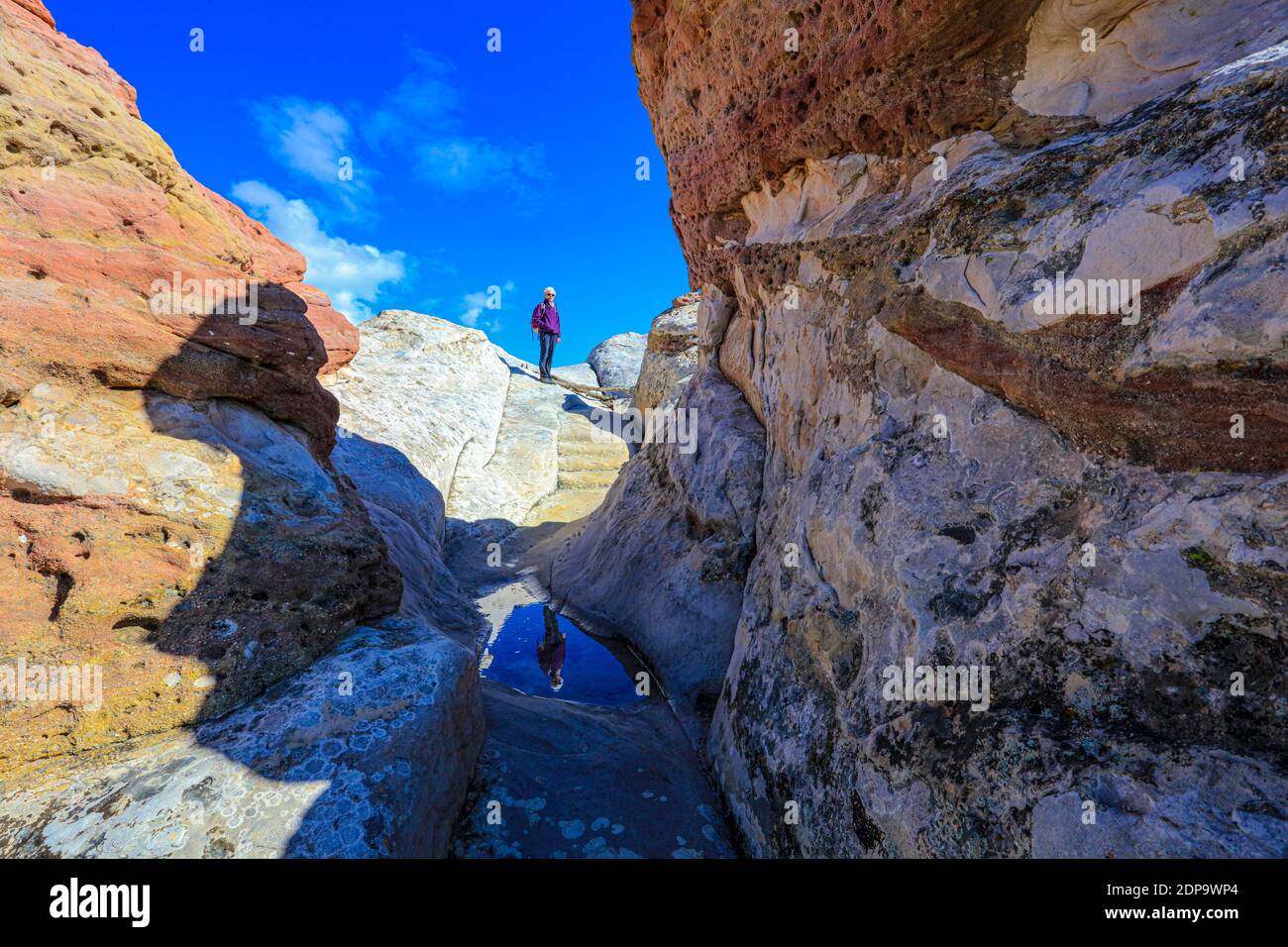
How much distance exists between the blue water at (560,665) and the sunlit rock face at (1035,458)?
1628 mm

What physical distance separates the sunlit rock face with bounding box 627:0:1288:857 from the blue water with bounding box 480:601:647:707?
1.63m

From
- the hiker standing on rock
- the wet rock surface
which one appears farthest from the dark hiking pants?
the wet rock surface

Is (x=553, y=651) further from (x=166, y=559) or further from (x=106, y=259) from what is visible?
(x=106, y=259)

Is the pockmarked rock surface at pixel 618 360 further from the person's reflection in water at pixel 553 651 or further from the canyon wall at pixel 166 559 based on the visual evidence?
the canyon wall at pixel 166 559

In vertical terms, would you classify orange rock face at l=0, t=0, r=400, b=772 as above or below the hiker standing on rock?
below

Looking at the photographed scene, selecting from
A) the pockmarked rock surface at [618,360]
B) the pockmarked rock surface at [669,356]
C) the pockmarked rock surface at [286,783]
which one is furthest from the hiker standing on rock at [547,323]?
the pockmarked rock surface at [286,783]

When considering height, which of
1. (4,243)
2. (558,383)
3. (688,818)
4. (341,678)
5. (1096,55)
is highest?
(558,383)

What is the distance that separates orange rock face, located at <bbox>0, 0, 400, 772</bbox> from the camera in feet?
9.89

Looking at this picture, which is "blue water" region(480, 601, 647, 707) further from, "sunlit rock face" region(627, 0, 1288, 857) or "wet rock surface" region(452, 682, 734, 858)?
"sunlit rock face" region(627, 0, 1288, 857)

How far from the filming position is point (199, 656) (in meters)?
3.22

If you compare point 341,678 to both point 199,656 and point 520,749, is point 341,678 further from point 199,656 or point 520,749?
point 520,749

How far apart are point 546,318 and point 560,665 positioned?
50.7 feet
